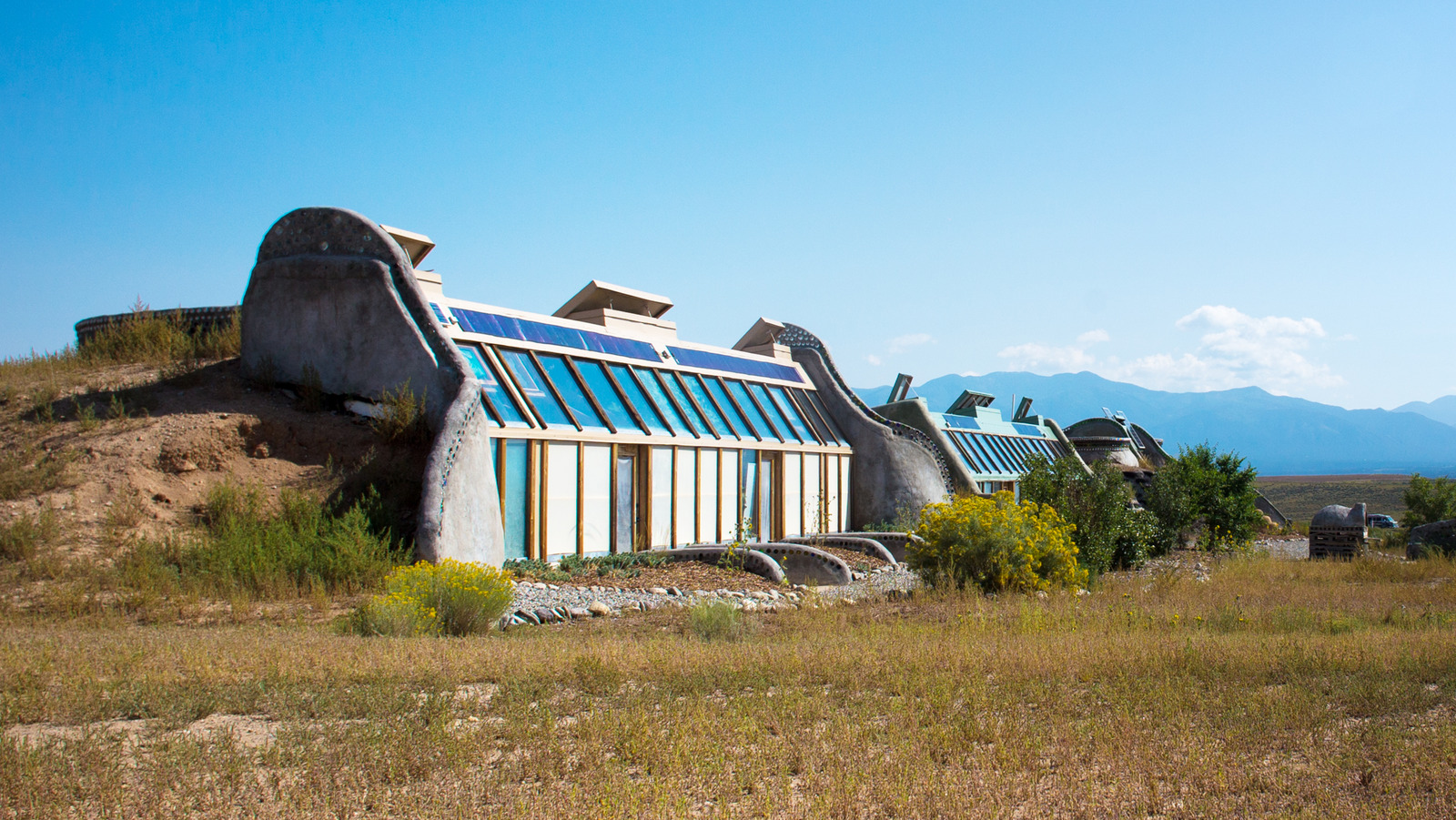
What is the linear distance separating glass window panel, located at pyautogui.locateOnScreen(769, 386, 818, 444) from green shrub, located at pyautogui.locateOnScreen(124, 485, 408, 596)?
40.9 feet

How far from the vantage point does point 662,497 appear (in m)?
18.2

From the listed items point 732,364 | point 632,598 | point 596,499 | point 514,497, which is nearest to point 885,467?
point 732,364

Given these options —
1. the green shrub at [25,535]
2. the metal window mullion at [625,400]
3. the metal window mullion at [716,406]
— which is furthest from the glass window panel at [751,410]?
the green shrub at [25,535]

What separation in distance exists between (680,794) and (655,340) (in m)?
16.8

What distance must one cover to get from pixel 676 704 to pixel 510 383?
34.5ft

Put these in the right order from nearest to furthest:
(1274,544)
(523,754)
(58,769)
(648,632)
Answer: (58,769)
(523,754)
(648,632)
(1274,544)

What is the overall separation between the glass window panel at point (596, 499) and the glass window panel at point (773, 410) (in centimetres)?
682

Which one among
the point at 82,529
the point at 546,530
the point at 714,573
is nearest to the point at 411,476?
the point at 546,530

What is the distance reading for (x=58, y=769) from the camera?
4.59 metres

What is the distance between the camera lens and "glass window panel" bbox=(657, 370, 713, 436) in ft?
65.2

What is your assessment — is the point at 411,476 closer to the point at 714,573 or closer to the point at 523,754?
the point at 714,573

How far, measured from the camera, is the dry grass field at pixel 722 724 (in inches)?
179

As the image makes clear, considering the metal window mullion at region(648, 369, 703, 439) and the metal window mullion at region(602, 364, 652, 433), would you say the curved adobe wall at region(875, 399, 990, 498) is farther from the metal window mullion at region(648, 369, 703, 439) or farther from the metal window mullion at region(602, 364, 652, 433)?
the metal window mullion at region(602, 364, 652, 433)

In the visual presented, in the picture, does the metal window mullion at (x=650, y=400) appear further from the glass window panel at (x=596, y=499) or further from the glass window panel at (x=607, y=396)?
the glass window panel at (x=596, y=499)
